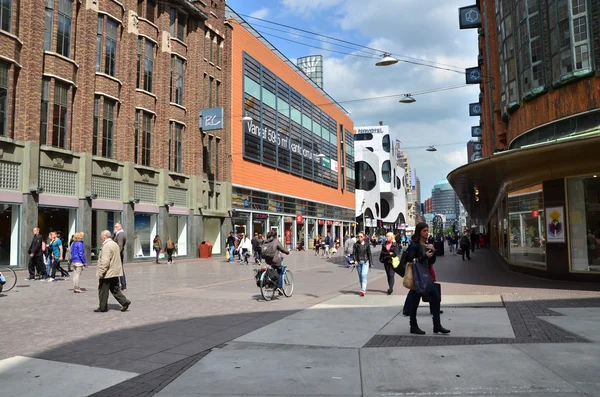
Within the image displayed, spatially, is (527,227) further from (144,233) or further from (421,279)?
(144,233)

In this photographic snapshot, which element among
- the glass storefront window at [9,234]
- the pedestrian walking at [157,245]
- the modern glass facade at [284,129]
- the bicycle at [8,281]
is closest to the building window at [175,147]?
the pedestrian walking at [157,245]

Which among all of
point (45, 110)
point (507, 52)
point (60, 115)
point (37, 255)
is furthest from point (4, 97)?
point (507, 52)

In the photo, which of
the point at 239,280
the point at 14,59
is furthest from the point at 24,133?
the point at 239,280

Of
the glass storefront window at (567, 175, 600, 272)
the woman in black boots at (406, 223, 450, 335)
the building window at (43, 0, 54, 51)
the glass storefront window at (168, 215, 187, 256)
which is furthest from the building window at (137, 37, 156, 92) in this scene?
the woman in black boots at (406, 223, 450, 335)

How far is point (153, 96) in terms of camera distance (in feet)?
96.9

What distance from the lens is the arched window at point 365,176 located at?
8619cm

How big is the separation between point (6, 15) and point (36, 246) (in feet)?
35.9

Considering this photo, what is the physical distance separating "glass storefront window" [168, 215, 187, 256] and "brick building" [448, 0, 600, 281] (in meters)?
18.9

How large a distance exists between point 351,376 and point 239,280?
40.0 feet

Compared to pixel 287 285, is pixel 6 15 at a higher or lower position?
higher

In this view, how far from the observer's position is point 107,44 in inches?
1037

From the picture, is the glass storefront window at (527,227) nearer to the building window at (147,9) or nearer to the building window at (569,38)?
the building window at (569,38)

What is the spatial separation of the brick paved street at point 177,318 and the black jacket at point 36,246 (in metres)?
0.99

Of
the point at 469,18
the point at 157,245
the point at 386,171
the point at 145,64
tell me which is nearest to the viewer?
the point at 157,245
